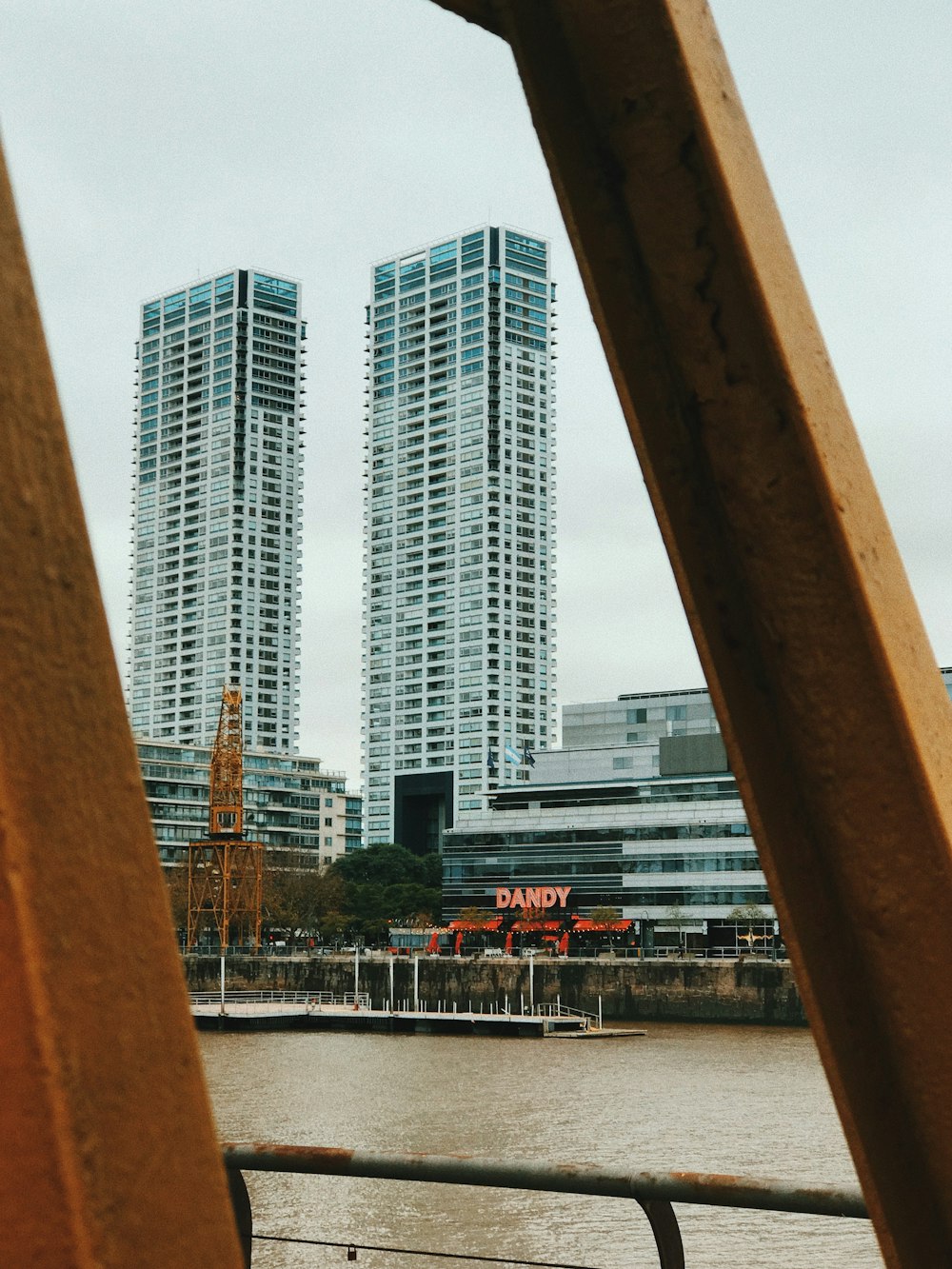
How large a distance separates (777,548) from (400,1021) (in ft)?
170

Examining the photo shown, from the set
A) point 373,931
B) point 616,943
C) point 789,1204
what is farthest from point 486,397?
point 789,1204

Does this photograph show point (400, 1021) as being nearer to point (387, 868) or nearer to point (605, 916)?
point (605, 916)

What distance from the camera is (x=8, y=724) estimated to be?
0.72m

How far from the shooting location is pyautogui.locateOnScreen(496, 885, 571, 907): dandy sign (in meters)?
65.6

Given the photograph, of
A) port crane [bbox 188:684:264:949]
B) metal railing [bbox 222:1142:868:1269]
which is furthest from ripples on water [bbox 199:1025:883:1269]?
port crane [bbox 188:684:264:949]

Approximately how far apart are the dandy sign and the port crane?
36.6 feet

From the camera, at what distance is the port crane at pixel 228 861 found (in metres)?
65.6

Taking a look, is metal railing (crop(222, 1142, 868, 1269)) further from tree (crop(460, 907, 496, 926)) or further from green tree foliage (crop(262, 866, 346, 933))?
green tree foliage (crop(262, 866, 346, 933))

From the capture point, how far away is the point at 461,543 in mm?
107500

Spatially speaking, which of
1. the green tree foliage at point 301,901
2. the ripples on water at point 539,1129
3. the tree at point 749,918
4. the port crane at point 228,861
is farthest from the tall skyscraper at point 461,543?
the ripples on water at point 539,1129

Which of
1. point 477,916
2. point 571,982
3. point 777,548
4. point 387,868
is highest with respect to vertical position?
point 387,868

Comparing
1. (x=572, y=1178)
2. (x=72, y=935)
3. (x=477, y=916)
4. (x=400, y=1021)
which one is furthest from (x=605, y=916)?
(x=72, y=935)

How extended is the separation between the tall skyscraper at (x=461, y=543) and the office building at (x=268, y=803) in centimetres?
600

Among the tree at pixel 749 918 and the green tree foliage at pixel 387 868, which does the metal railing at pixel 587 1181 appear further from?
the green tree foliage at pixel 387 868
